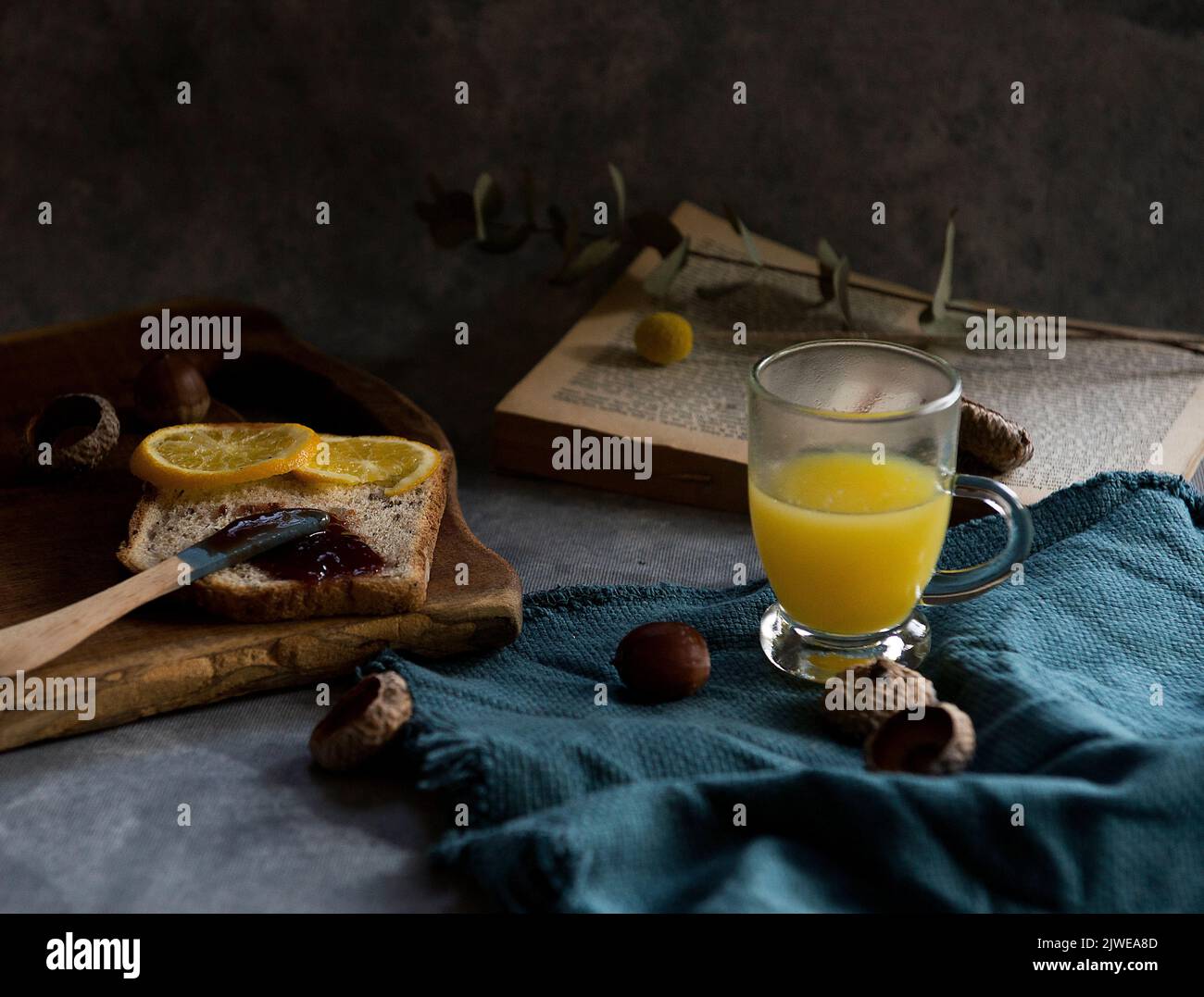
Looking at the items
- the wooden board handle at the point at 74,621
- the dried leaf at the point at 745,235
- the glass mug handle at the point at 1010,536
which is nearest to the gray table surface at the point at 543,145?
the dried leaf at the point at 745,235

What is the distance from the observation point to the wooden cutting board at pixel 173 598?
1.67 metres

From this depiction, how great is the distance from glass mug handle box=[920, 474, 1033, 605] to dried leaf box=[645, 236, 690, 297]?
1.13m

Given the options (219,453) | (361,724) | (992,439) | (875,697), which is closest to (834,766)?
(875,697)

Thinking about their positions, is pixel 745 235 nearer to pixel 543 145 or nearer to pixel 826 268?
pixel 826 268

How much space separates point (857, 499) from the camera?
5.38ft

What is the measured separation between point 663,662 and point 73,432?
1076 millimetres

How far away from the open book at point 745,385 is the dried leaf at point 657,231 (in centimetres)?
6

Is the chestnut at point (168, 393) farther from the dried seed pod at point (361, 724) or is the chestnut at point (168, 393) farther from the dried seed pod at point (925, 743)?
the dried seed pod at point (925, 743)

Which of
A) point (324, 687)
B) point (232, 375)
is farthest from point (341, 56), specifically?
point (324, 687)

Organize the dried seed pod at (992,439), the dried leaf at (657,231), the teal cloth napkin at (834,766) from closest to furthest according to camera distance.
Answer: the teal cloth napkin at (834,766)
the dried seed pod at (992,439)
the dried leaf at (657,231)

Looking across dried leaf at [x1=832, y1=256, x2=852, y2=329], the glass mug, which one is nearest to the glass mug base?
the glass mug

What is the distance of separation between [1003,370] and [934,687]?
1.07 meters
